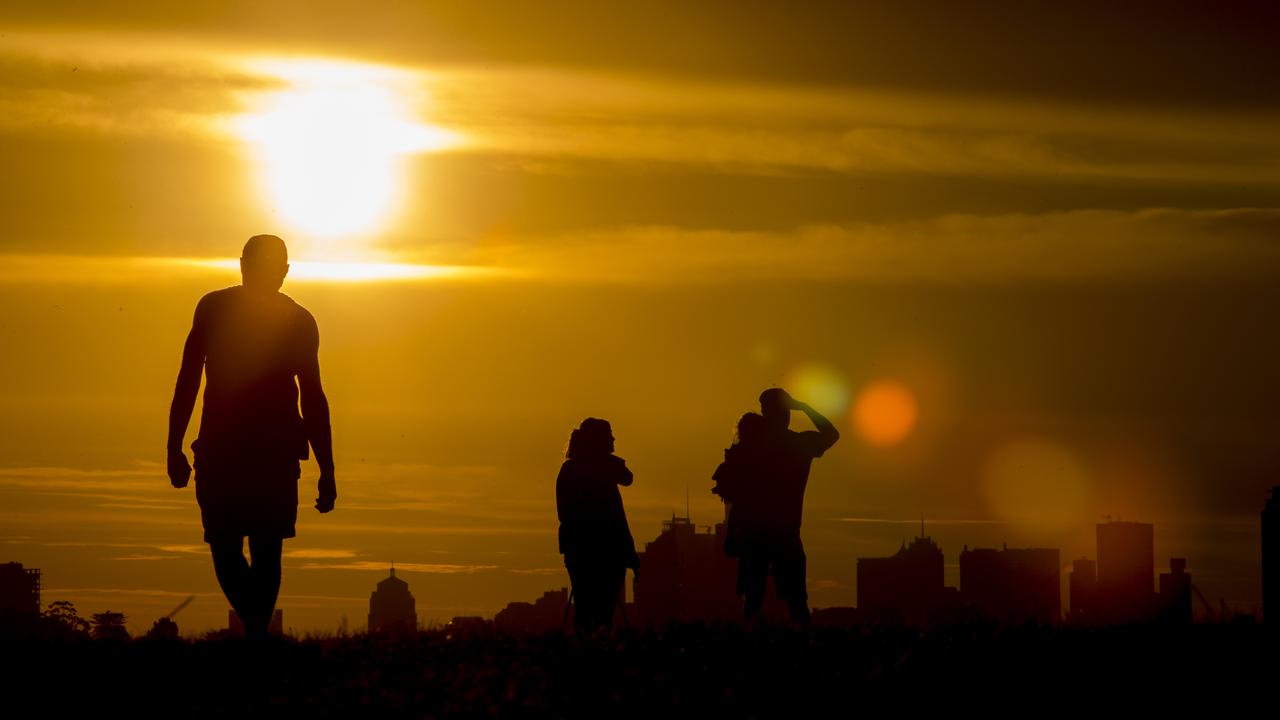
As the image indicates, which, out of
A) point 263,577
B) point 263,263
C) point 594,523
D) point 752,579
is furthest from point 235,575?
point 752,579

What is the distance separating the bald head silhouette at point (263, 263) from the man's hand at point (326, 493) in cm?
145

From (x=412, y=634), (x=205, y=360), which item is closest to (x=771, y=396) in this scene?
(x=412, y=634)

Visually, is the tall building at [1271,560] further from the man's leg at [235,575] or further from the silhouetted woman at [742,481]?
the man's leg at [235,575]

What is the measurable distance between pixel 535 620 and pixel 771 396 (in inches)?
130

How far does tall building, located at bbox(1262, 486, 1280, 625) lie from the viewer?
15.2 metres

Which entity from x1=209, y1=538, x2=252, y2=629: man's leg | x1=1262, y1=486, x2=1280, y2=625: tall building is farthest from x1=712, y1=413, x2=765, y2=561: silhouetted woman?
x1=209, y1=538, x2=252, y2=629: man's leg

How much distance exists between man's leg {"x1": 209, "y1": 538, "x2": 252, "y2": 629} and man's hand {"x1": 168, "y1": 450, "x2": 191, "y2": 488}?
0.54 m

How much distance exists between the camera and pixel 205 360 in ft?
46.3

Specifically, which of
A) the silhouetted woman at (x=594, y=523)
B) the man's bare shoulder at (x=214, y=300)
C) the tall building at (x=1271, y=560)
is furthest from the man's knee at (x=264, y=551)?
the tall building at (x=1271, y=560)

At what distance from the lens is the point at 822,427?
59.5 ft

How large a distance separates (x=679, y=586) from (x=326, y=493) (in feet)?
36.0

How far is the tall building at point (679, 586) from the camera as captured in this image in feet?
53.1

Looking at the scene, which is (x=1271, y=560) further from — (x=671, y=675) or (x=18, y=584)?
(x=18, y=584)

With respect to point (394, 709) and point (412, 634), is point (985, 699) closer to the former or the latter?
point (394, 709)
